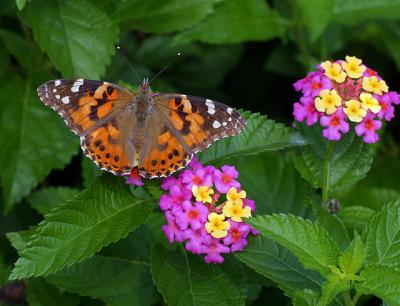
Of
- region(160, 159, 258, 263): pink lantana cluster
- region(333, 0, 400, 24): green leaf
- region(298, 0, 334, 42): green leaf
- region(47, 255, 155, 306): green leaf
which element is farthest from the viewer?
region(333, 0, 400, 24): green leaf

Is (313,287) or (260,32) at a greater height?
(260,32)

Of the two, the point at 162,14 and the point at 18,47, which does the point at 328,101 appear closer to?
the point at 162,14

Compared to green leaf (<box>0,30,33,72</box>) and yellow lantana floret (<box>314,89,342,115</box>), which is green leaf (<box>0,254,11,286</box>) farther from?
yellow lantana floret (<box>314,89,342,115</box>)

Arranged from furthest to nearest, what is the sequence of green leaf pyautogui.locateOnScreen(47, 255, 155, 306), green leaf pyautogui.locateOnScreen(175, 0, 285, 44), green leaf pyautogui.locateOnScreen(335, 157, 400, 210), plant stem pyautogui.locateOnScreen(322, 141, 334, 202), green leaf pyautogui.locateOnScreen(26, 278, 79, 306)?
green leaf pyautogui.locateOnScreen(175, 0, 285, 44) < green leaf pyautogui.locateOnScreen(335, 157, 400, 210) < green leaf pyautogui.locateOnScreen(26, 278, 79, 306) < plant stem pyautogui.locateOnScreen(322, 141, 334, 202) < green leaf pyautogui.locateOnScreen(47, 255, 155, 306)

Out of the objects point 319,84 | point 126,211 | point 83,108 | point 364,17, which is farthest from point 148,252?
point 364,17

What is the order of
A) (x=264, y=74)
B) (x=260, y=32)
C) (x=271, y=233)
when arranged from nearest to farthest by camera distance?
(x=271, y=233) → (x=260, y=32) → (x=264, y=74)

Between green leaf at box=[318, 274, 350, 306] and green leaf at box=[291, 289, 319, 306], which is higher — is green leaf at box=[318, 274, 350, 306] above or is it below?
above

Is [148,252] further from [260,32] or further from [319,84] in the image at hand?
[260,32]

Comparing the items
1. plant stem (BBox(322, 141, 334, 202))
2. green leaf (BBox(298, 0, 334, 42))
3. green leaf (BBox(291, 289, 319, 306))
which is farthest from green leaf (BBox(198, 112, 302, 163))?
green leaf (BBox(298, 0, 334, 42))
